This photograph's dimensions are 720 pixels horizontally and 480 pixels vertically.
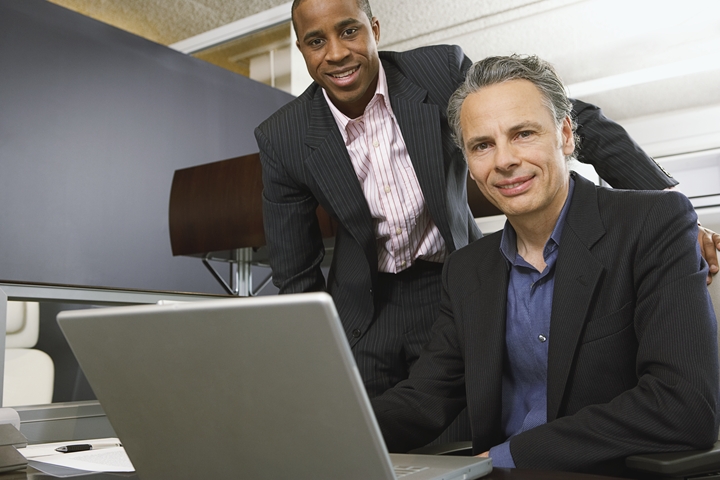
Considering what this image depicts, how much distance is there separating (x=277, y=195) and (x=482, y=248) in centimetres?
64

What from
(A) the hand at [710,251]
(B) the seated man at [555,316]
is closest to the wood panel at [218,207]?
(B) the seated man at [555,316]

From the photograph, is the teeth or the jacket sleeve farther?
the teeth

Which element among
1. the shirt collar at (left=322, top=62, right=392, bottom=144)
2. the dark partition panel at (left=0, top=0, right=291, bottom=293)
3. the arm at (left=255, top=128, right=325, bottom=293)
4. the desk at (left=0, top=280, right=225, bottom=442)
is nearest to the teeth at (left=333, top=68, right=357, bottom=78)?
the shirt collar at (left=322, top=62, right=392, bottom=144)

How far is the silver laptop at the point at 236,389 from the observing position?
528 millimetres

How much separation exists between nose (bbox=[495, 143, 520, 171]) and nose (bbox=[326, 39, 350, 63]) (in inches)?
19.2

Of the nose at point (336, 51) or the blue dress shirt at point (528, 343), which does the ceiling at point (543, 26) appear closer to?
the nose at point (336, 51)

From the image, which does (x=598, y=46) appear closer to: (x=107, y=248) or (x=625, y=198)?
(x=107, y=248)

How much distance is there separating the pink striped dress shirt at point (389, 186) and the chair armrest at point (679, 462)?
868mm

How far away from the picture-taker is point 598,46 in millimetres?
5727

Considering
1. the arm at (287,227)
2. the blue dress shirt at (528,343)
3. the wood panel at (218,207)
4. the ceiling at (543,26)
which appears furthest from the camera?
the ceiling at (543,26)

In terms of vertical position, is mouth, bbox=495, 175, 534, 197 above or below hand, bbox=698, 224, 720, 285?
above

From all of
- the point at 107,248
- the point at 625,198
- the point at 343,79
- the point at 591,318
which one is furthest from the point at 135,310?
the point at 107,248

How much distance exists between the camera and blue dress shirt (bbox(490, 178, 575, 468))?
115 cm

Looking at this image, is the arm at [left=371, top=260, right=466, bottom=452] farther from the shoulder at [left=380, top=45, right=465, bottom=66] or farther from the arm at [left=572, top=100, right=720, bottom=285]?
the shoulder at [left=380, top=45, right=465, bottom=66]
